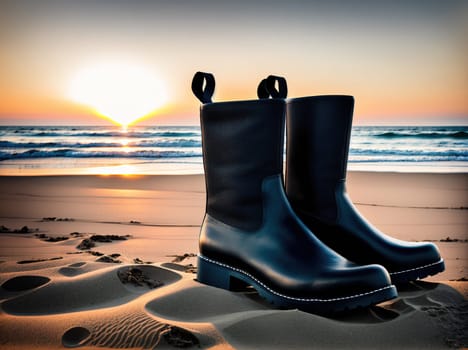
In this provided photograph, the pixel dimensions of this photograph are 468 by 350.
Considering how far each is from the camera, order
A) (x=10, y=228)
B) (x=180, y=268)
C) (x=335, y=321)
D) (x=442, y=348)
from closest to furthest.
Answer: (x=442, y=348) → (x=335, y=321) → (x=180, y=268) → (x=10, y=228)

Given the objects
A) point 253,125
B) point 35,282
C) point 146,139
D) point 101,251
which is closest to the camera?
point 253,125

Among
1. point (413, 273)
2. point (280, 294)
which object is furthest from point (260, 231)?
point (413, 273)

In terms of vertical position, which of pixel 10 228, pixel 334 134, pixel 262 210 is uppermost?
pixel 334 134

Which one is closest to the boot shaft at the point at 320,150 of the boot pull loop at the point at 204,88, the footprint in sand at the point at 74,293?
the boot pull loop at the point at 204,88

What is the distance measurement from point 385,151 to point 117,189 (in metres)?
7.86

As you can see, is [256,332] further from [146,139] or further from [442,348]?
[146,139]

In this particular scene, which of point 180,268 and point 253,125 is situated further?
point 180,268

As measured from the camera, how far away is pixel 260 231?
179 centimetres

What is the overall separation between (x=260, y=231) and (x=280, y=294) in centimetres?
24

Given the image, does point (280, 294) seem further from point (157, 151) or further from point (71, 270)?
point (157, 151)

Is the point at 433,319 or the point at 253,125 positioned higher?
the point at 253,125

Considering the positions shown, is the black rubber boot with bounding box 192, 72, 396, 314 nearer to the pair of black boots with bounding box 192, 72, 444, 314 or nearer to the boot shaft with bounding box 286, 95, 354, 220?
the pair of black boots with bounding box 192, 72, 444, 314

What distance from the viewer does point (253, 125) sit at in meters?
1.77

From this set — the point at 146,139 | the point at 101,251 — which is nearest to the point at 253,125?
the point at 101,251
